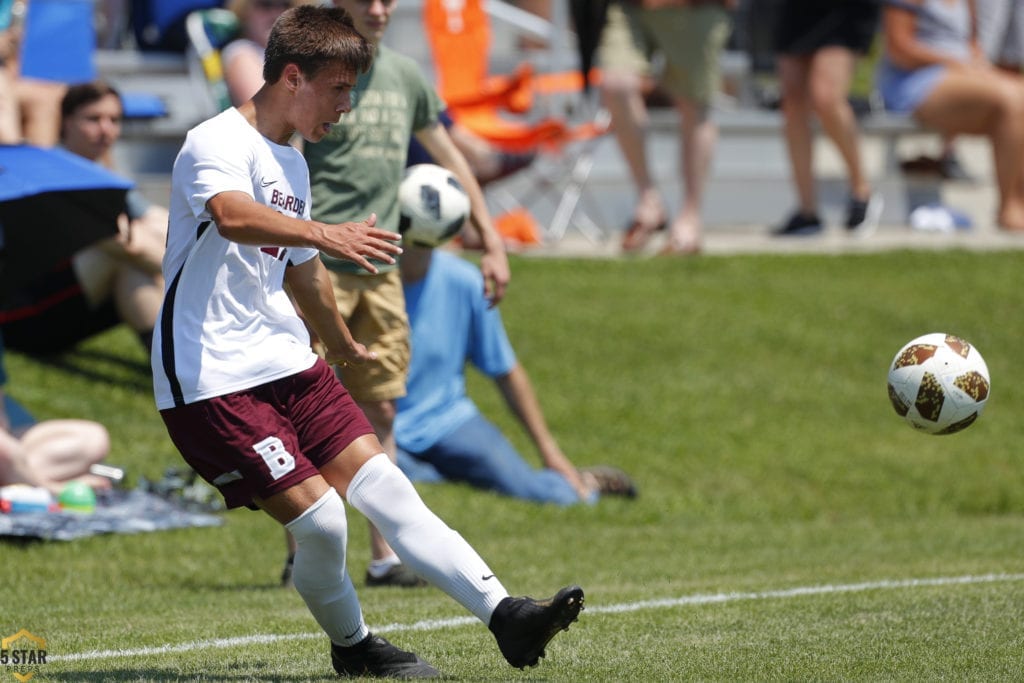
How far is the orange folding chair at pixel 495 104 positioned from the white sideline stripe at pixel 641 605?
277 inches

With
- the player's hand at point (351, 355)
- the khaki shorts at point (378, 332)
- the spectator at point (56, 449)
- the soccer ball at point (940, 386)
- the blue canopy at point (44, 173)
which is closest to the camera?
the player's hand at point (351, 355)

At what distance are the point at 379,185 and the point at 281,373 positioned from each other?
1.73 meters

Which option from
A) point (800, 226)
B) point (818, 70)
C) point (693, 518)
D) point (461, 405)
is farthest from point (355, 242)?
point (800, 226)

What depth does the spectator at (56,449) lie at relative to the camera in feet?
26.3

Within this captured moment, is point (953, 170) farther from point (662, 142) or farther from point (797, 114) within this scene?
point (797, 114)

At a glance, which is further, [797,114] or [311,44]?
[797,114]

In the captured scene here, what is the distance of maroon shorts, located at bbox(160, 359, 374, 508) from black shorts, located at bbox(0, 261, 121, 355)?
5.46 m

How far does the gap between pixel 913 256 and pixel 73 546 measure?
26.4 feet

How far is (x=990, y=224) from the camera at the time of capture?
50.5 ft

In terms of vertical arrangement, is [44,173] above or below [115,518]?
above

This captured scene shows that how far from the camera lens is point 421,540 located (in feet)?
15.9

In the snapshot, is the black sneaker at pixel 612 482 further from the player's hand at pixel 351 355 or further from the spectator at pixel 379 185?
the player's hand at pixel 351 355

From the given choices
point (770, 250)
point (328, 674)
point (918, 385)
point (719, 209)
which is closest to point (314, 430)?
point (328, 674)

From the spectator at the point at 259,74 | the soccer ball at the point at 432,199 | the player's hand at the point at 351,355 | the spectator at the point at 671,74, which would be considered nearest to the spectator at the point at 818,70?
the spectator at the point at 671,74
